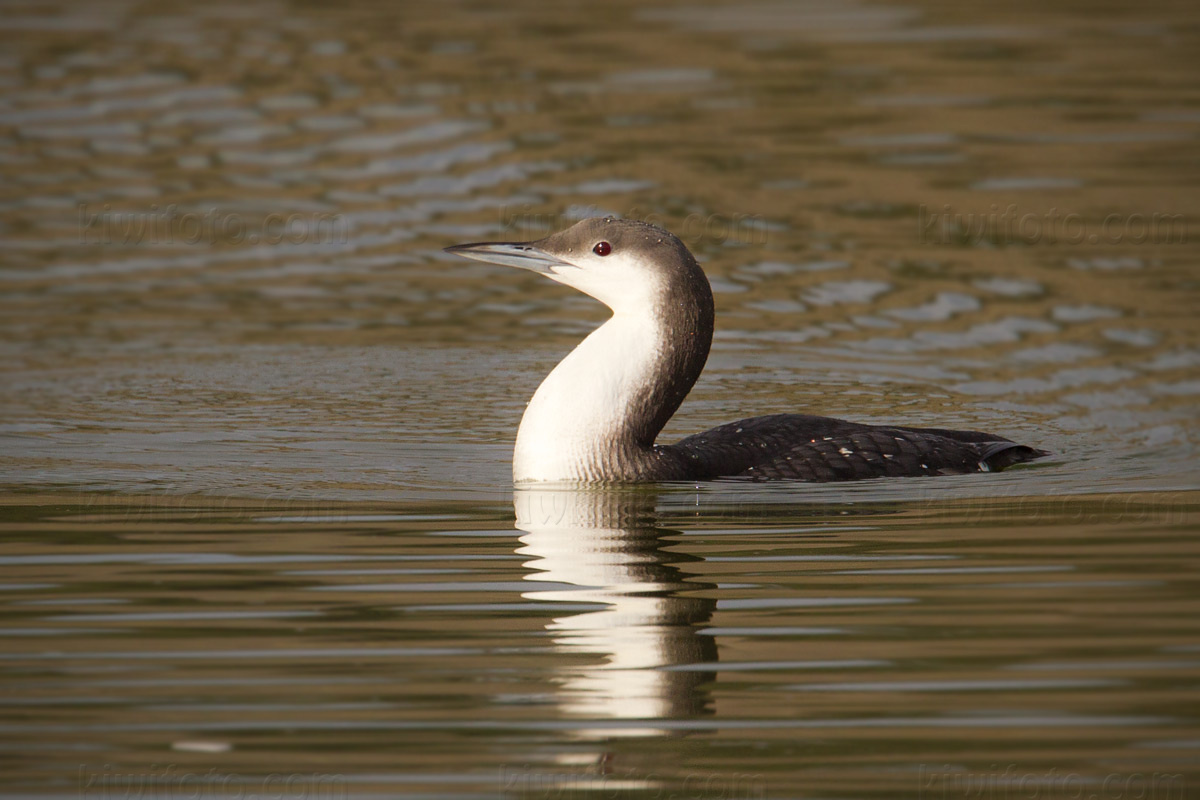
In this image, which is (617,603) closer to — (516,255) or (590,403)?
(590,403)

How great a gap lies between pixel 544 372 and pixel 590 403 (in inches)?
126

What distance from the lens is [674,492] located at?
7.39 m

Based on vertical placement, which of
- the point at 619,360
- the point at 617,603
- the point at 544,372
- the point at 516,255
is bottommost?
the point at 617,603

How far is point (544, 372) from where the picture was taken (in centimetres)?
1046

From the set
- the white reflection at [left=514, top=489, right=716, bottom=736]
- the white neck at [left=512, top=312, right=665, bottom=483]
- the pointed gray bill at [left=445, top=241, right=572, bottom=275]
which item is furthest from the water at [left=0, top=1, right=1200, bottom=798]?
the pointed gray bill at [left=445, top=241, right=572, bottom=275]

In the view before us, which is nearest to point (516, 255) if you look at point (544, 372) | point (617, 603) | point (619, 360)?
point (619, 360)

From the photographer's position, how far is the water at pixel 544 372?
4754 mm

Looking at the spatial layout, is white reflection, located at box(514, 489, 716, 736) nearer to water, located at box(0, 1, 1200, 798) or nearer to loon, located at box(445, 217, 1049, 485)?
water, located at box(0, 1, 1200, 798)

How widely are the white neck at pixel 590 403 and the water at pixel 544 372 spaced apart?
127mm

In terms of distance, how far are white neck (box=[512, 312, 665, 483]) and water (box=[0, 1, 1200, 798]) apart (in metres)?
0.13

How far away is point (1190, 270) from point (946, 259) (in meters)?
1.51

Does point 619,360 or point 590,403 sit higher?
point 619,360

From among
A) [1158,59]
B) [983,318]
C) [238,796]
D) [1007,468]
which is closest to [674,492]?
[1007,468]

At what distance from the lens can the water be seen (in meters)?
4.75
